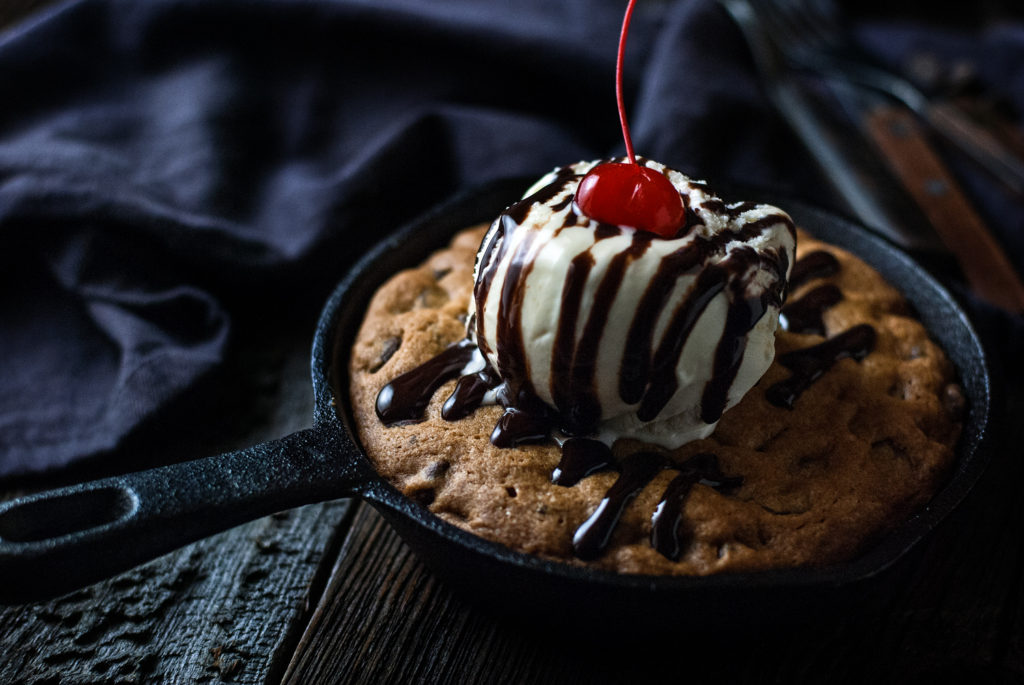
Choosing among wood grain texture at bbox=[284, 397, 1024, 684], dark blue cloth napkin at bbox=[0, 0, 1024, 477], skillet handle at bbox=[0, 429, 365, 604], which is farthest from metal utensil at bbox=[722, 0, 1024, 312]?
skillet handle at bbox=[0, 429, 365, 604]

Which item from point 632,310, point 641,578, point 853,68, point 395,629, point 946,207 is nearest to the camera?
point 641,578

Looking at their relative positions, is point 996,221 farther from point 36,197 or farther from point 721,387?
point 36,197

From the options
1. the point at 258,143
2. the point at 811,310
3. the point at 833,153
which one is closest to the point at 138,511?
the point at 811,310

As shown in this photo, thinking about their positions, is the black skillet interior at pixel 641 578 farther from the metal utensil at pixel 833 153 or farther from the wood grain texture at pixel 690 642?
the metal utensil at pixel 833 153

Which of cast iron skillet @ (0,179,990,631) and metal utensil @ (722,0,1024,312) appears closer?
cast iron skillet @ (0,179,990,631)

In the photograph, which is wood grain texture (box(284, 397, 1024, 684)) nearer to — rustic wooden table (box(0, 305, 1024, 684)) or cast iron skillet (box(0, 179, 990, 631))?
rustic wooden table (box(0, 305, 1024, 684))

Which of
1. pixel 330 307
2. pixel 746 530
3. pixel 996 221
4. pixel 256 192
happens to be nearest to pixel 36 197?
pixel 256 192

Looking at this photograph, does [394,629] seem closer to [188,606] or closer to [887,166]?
[188,606]
